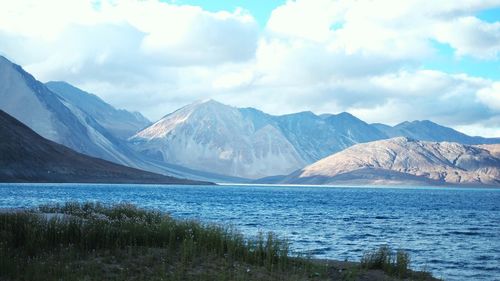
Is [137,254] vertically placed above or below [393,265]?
above

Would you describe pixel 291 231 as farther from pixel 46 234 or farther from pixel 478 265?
pixel 46 234

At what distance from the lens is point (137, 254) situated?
2403 cm

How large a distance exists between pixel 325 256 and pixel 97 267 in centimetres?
2375

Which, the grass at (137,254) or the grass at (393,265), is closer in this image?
the grass at (137,254)

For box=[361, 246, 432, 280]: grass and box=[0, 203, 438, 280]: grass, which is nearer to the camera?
box=[0, 203, 438, 280]: grass

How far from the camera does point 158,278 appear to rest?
20891mm

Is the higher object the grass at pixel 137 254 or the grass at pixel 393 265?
the grass at pixel 137 254

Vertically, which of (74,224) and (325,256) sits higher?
(74,224)

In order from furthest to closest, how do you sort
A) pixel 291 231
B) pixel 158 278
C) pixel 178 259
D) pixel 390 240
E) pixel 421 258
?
pixel 291 231, pixel 390 240, pixel 421 258, pixel 178 259, pixel 158 278

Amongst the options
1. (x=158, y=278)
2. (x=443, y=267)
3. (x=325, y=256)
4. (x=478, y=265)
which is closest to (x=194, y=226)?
(x=158, y=278)

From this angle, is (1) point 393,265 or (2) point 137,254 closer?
(2) point 137,254

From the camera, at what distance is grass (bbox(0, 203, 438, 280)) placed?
70.1 ft

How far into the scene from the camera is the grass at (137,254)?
21.4 m

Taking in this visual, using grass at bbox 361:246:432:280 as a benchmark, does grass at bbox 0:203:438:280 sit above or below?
above
